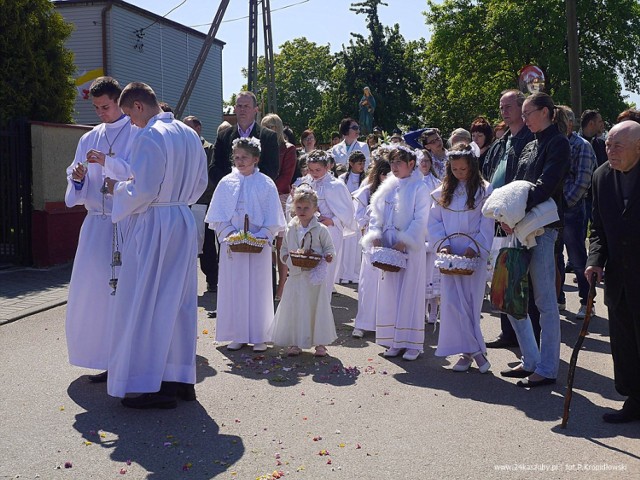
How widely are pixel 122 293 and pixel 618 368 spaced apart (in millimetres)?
3585

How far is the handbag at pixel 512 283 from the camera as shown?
6.27 meters

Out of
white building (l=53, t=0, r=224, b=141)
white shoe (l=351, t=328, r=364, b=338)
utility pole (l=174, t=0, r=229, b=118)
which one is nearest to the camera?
white shoe (l=351, t=328, r=364, b=338)

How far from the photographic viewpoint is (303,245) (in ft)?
25.4

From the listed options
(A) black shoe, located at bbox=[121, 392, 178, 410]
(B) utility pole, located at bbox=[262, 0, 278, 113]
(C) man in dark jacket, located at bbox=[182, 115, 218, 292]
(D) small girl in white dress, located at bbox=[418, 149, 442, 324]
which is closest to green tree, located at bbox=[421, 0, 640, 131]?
(B) utility pole, located at bbox=[262, 0, 278, 113]

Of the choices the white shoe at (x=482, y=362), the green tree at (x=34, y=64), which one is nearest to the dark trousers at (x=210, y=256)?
the green tree at (x=34, y=64)

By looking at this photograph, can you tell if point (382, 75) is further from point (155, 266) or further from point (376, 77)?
point (155, 266)

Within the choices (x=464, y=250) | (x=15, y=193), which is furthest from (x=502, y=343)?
(x=15, y=193)

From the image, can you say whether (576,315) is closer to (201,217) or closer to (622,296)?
(622,296)

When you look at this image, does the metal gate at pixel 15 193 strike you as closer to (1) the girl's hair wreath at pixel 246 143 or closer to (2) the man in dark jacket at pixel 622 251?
(1) the girl's hair wreath at pixel 246 143

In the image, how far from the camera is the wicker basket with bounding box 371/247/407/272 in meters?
7.41

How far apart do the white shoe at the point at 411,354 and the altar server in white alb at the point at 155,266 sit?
2304mm

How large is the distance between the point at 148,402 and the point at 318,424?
127 cm

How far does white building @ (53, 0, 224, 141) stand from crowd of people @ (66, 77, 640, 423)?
21880 mm

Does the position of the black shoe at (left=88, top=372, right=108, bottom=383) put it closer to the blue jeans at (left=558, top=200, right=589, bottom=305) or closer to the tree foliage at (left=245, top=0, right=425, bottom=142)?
the blue jeans at (left=558, top=200, right=589, bottom=305)
